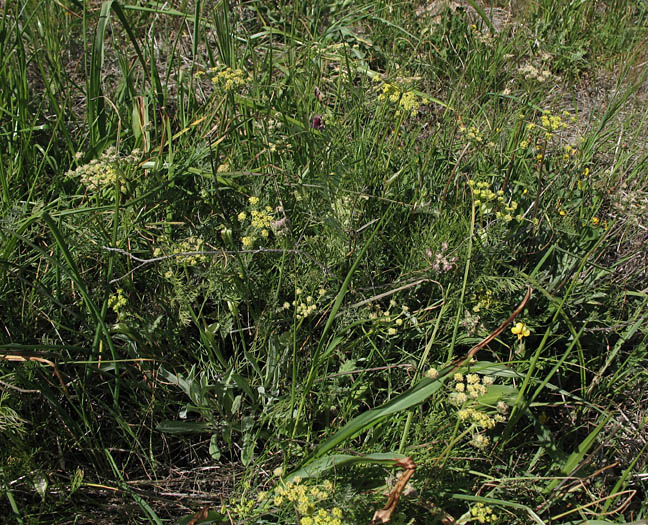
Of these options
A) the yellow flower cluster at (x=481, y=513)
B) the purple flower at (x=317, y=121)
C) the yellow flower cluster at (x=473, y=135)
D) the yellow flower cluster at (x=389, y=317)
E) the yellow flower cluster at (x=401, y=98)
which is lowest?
the yellow flower cluster at (x=481, y=513)

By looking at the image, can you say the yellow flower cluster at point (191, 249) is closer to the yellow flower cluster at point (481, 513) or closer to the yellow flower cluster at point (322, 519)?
the yellow flower cluster at point (322, 519)

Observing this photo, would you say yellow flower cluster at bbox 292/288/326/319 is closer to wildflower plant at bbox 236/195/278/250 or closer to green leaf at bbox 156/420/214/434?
wildflower plant at bbox 236/195/278/250

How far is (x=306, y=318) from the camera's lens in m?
2.09

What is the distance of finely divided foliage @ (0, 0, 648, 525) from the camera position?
1.70m

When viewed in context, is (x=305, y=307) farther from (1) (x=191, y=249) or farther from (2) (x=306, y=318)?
(1) (x=191, y=249)

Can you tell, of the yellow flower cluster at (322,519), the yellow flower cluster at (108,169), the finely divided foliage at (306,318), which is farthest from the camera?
the yellow flower cluster at (108,169)

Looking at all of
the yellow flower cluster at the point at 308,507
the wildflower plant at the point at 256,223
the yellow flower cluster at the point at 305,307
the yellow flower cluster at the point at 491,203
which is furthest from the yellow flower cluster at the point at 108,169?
the yellow flower cluster at the point at 491,203

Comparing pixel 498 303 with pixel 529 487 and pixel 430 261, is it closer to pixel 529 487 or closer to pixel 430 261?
pixel 430 261

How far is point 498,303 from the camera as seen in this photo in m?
2.10

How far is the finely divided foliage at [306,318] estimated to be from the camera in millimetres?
1696

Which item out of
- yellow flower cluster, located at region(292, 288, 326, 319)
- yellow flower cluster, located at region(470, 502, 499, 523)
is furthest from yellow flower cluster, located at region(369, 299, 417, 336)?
yellow flower cluster, located at region(470, 502, 499, 523)

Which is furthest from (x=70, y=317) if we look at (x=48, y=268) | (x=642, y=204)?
(x=642, y=204)

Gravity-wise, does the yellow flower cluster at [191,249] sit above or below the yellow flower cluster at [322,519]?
above

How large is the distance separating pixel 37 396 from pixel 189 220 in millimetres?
817
